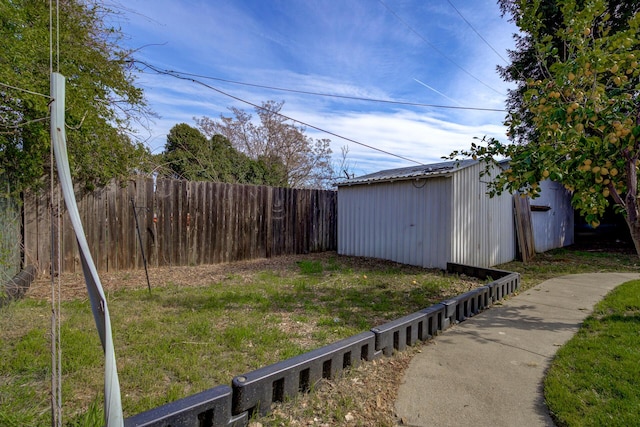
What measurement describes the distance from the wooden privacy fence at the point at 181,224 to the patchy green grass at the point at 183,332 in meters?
1.35

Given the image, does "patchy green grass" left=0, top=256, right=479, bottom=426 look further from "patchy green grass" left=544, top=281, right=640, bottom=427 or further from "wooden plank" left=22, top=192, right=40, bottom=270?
"patchy green grass" left=544, top=281, right=640, bottom=427

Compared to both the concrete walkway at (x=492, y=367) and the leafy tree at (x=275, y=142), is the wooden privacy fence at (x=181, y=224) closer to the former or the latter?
the concrete walkway at (x=492, y=367)

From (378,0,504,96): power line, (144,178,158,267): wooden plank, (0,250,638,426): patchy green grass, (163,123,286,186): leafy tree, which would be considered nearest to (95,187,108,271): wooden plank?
(0,250,638,426): patchy green grass

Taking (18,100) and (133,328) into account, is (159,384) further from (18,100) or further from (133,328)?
(18,100)

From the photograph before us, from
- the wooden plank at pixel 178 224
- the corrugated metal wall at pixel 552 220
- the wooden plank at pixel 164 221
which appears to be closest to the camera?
the wooden plank at pixel 164 221

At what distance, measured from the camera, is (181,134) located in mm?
12852

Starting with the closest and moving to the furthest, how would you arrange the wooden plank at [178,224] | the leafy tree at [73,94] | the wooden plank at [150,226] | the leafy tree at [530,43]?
the leafy tree at [73,94] < the wooden plank at [150,226] < the wooden plank at [178,224] < the leafy tree at [530,43]

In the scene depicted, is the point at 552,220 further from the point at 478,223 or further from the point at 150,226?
the point at 150,226

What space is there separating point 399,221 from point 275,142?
8.77m

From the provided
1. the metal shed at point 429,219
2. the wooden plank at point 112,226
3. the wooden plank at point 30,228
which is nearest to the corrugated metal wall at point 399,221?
the metal shed at point 429,219

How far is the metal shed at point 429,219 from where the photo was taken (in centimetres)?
671

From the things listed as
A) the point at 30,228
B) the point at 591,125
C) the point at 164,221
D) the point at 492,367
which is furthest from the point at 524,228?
the point at 30,228

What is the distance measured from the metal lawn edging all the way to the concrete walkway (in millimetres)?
221

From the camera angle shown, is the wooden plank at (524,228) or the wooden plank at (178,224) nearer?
the wooden plank at (178,224)
